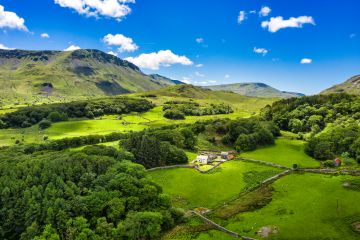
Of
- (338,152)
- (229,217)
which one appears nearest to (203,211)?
Result: (229,217)

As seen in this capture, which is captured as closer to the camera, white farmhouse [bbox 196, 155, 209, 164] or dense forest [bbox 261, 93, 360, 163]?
white farmhouse [bbox 196, 155, 209, 164]

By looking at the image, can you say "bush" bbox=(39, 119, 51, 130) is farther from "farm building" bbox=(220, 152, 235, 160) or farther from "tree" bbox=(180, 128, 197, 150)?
"farm building" bbox=(220, 152, 235, 160)

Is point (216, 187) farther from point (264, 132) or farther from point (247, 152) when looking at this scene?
point (264, 132)

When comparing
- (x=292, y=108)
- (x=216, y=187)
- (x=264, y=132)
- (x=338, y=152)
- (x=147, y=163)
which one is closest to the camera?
(x=216, y=187)

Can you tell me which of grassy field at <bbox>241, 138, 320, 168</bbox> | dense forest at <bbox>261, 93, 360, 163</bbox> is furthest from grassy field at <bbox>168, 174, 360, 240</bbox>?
dense forest at <bbox>261, 93, 360, 163</bbox>

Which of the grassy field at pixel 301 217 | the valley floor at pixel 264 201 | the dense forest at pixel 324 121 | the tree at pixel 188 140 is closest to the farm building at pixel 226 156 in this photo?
the valley floor at pixel 264 201

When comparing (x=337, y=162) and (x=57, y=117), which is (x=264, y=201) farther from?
(x=57, y=117)

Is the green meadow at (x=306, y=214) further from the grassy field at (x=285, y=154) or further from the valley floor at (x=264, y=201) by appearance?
the grassy field at (x=285, y=154)
